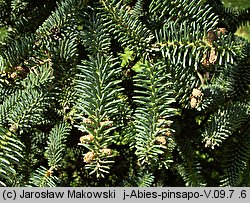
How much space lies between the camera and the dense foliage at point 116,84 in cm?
66

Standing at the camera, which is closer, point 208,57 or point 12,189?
point 208,57

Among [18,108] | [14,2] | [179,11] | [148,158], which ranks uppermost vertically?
[14,2]

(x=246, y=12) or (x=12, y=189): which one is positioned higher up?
(x=246, y=12)

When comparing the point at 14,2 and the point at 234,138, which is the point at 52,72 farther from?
the point at 234,138

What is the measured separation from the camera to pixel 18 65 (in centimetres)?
77

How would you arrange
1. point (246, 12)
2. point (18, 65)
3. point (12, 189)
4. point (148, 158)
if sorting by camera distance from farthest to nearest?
point (246, 12) → point (12, 189) → point (18, 65) → point (148, 158)

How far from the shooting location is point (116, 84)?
2.46ft

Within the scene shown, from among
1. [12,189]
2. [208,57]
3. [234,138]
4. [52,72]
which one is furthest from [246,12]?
[12,189]

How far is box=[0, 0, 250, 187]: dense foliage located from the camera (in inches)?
26.1

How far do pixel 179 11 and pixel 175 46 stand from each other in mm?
73

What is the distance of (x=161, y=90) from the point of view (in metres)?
0.69

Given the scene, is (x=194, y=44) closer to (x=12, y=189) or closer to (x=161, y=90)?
(x=161, y=90)

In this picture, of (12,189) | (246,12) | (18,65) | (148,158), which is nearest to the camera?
(148,158)

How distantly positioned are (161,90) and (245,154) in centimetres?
38
